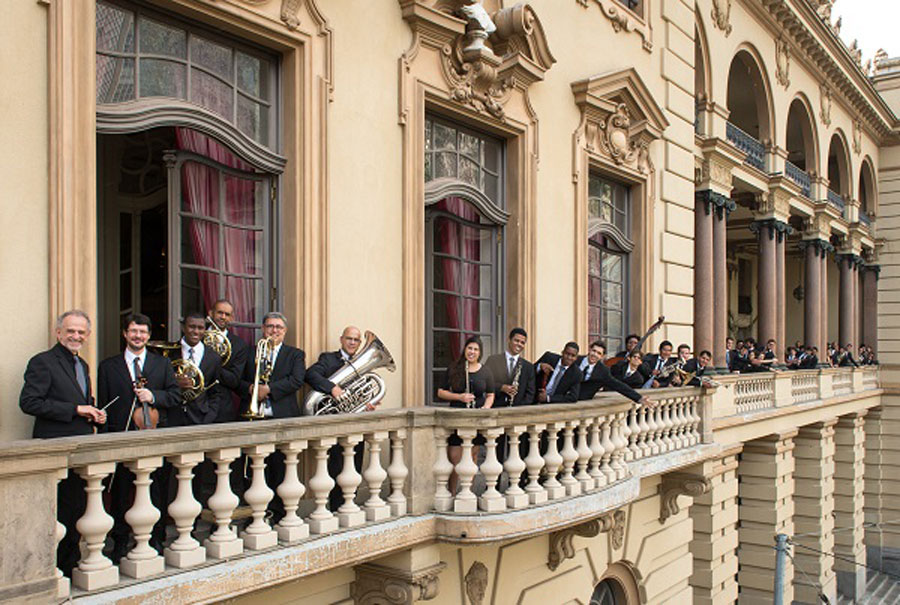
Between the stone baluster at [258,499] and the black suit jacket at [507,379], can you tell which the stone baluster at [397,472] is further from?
the black suit jacket at [507,379]

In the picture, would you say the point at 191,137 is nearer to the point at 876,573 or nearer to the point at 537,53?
the point at 537,53

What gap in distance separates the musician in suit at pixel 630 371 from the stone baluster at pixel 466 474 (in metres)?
4.18

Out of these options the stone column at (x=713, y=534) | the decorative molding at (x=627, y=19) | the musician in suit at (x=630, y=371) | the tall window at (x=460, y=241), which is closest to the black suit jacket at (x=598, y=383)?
the musician in suit at (x=630, y=371)

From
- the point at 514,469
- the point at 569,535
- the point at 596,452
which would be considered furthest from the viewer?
the point at 569,535

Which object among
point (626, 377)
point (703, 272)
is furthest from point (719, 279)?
point (626, 377)

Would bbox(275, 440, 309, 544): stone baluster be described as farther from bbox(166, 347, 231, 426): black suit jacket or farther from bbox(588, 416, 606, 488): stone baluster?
bbox(588, 416, 606, 488): stone baluster

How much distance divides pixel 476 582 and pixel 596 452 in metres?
1.78

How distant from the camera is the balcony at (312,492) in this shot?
3.88 metres

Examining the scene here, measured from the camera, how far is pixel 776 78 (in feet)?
68.0

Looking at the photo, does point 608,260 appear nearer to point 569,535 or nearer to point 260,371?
point 569,535

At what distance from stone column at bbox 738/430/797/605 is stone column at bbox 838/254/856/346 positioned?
12.1 m

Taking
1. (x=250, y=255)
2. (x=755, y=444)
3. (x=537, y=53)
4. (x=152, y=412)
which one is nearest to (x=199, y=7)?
(x=250, y=255)

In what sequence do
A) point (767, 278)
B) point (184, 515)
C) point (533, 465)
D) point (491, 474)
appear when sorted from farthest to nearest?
point (767, 278), point (533, 465), point (491, 474), point (184, 515)

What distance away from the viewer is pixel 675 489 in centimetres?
1175
